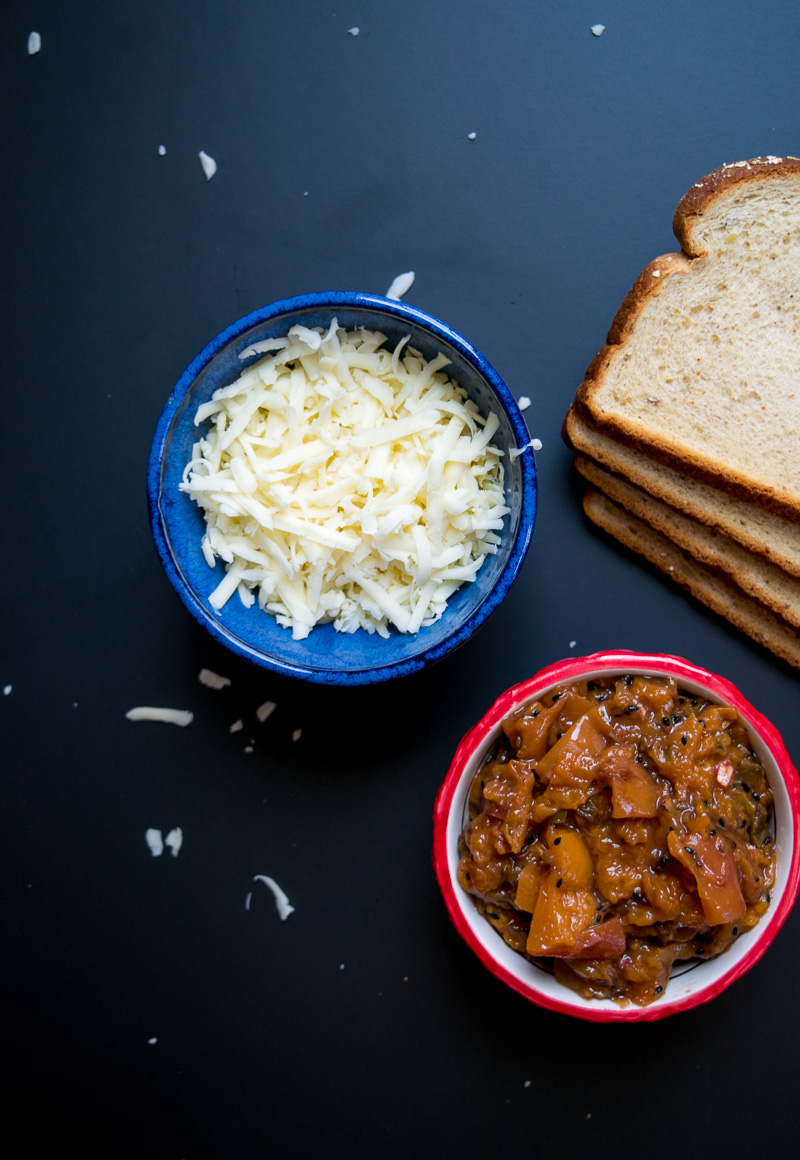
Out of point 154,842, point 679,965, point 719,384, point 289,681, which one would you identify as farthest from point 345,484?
point 679,965

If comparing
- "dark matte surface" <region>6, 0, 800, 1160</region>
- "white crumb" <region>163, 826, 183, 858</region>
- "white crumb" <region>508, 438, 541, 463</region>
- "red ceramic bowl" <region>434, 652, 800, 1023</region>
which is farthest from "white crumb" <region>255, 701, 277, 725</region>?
"white crumb" <region>508, 438, 541, 463</region>

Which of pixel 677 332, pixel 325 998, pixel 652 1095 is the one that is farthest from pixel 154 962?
pixel 677 332

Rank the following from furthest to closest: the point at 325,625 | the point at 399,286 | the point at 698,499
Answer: the point at 399,286 → the point at 698,499 → the point at 325,625

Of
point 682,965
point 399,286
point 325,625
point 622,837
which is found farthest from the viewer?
point 399,286

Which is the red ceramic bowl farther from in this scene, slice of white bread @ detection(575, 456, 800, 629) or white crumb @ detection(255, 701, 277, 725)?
white crumb @ detection(255, 701, 277, 725)

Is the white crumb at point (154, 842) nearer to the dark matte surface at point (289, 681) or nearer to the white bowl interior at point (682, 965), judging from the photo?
the dark matte surface at point (289, 681)

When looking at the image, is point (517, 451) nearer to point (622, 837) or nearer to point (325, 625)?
point (325, 625)

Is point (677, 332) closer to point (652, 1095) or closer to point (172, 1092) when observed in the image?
point (652, 1095)
